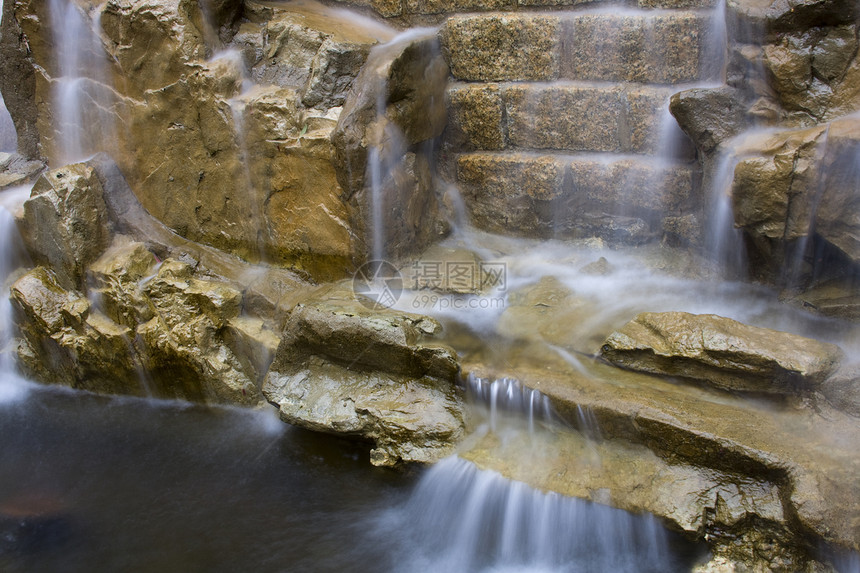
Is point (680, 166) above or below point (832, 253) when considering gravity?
above

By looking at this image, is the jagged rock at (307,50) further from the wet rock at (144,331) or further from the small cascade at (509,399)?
the small cascade at (509,399)

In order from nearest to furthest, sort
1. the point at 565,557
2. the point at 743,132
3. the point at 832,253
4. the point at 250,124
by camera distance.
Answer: the point at 565,557 < the point at 832,253 < the point at 743,132 < the point at 250,124

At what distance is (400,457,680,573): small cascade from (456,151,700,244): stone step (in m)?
2.26

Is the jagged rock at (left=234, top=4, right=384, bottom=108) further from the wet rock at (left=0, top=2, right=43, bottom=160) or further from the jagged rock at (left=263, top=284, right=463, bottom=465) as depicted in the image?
the wet rock at (left=0, top=2, right=43, bottom=160)

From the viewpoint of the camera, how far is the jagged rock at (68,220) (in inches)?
193

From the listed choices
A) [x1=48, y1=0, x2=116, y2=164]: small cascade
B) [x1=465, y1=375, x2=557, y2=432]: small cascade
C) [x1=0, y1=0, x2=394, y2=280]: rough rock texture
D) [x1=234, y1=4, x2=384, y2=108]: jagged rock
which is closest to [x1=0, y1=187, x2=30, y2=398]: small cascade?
[x1=48, y1=0, x2=116, y2=164]: small cascade

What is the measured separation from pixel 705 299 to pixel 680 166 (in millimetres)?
970

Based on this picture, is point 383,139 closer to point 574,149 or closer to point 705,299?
point 574,149

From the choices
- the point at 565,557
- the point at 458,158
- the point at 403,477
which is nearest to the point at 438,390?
the point at 403,477

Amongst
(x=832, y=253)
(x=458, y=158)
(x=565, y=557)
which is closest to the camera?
(x=565, y=557)

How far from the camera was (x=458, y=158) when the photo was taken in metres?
5.39

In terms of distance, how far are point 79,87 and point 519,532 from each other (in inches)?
182

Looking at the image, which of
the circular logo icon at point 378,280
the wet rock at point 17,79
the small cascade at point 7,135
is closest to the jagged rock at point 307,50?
the circular logo icon at point 378,280

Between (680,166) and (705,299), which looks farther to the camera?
(680,166)
